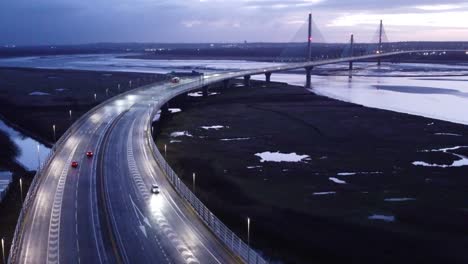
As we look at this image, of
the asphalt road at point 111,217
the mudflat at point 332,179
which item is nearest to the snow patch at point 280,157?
the mudflat at point 332,179

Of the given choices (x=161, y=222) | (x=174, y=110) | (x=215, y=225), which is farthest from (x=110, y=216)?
(x=174, y=110)

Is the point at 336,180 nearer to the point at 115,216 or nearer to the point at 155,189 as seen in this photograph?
the point at 155,189

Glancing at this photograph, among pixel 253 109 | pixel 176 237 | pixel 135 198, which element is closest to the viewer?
pixel 176 237

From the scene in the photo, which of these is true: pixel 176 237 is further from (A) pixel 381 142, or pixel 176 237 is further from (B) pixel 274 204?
(A) pixel 381 142

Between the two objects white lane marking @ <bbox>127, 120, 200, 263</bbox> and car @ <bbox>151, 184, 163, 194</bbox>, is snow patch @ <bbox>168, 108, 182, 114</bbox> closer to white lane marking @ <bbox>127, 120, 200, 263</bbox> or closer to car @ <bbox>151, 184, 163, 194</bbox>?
white lane marking @ <bbox>127, 120, 200, 263</bbox>

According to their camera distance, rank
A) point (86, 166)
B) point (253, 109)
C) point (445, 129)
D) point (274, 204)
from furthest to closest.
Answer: point (253, 109), point (445, 129), point (86, 166), point (274, 204)

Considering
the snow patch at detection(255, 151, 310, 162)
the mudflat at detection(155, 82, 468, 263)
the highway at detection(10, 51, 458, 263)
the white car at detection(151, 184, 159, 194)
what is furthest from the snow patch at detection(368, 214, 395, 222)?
the snow patch at detection(255, 151, 310, 162)

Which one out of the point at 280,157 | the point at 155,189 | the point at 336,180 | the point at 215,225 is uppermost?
the point at 155,189

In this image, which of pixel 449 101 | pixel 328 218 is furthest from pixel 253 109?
pixel 328 218
